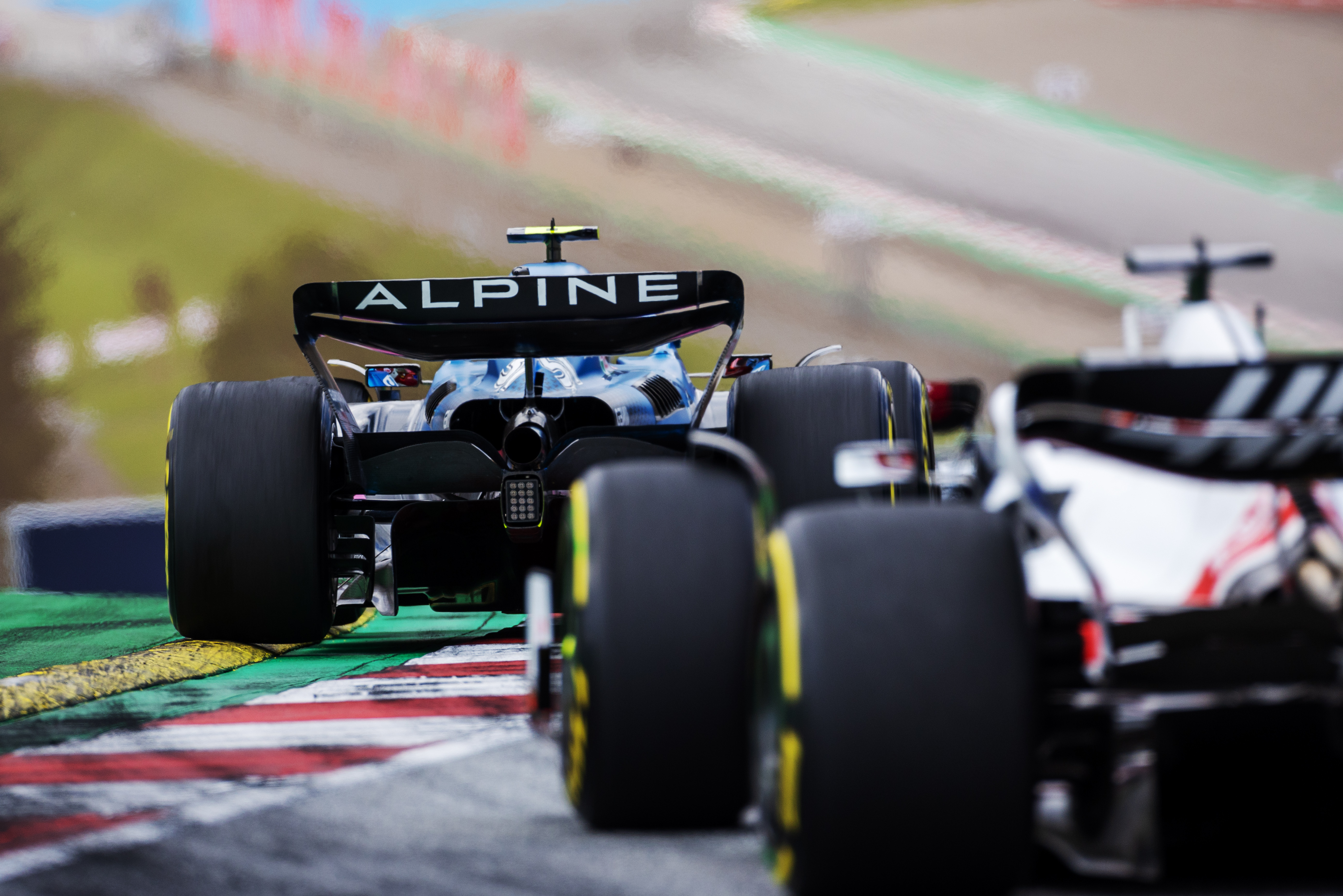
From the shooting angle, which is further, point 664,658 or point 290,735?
point 290,735

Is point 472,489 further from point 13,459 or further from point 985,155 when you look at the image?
Result: point 985,155

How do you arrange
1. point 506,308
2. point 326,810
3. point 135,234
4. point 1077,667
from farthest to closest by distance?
point 135,234 < point 506,308 < point 326,810 < point 1077,667

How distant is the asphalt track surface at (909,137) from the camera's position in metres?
13.2

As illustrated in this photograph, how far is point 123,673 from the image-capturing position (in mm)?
4449

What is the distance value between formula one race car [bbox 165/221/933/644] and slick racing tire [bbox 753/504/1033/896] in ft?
7.14

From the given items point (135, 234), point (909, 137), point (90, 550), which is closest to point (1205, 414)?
point (90, 550)

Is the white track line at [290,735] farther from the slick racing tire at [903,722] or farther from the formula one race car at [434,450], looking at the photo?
the slick racing tire at [903,722]

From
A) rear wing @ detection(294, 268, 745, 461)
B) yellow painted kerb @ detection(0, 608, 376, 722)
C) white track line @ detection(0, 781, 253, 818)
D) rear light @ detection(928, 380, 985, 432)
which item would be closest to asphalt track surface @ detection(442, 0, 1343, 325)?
yellow painted kerb @ detection(0, 608, 376, 722)

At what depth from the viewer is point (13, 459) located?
1232cm

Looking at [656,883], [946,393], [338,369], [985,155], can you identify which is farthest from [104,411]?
[656,883]

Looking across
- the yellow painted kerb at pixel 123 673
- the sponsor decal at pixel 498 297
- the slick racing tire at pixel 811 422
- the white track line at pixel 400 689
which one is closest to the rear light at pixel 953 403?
the slick racing tire at pixel 811 422

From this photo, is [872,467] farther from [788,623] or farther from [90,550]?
[90,550]

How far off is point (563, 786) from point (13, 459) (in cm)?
1096

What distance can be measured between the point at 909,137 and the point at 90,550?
7716 mm
